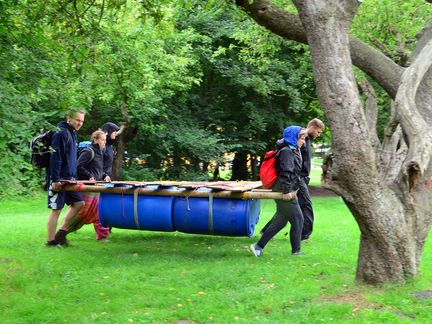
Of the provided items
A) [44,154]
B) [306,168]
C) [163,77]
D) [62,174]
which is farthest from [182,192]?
[163,77]

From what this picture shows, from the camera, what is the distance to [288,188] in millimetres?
8688

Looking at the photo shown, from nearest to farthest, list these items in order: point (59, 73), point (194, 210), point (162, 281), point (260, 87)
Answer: point (59, 73) → point (162, 281) → point (194, 210) → point (260, 87)

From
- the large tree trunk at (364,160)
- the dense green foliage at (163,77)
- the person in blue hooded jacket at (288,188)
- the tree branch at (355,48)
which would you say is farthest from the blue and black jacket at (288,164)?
the dense green foliage at (163,77)

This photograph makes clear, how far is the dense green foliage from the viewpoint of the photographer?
672 cm

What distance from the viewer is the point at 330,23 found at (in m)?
6.70

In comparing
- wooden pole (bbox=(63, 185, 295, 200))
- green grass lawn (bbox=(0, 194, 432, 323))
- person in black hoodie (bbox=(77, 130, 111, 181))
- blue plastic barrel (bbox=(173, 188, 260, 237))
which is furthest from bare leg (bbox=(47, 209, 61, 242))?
blue plastic barrel (bbox=(173, 188, 260, 237))

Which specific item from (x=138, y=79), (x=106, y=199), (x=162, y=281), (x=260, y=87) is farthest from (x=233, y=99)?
(x=162, y=281)

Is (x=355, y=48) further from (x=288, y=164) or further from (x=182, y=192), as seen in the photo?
(x=182, y=192)

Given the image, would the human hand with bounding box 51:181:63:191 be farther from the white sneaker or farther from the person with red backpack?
the person with red backpack

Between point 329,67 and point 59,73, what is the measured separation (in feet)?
10.00

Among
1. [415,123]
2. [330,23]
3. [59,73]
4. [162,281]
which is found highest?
[330,23]

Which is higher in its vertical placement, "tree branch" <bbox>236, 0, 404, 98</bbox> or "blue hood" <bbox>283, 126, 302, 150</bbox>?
"tree branch" <bbox>236, 0, 404, 98</bbox>

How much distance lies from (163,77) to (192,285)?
13.1m

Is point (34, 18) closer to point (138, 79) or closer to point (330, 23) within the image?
point (330, 23)
